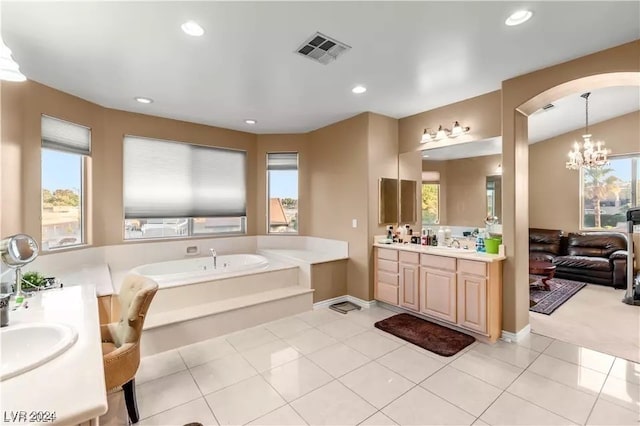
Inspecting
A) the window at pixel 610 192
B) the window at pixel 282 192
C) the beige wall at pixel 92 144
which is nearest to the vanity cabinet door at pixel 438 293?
the window at pixel 282 192

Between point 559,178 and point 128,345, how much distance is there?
25.6ft

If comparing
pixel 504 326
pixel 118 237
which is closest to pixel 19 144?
pixel 118 237

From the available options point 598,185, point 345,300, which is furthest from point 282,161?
point 598,185

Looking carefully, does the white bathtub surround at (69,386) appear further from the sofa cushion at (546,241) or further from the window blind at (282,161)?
the sofa cushion at (546,241)

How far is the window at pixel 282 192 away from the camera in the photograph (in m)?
5.29

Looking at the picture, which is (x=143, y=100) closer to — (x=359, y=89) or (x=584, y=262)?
(x=359, y=89)

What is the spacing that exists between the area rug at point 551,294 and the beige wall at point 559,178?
151cm

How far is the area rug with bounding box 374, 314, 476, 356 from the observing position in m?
2.96

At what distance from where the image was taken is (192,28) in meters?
2.15

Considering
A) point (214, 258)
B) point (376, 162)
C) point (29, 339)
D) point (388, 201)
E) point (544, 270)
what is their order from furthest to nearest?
1. point (544, 270)
2. point (214, 258)
3. point (388, 201)
4. point (376, 162)
5. point (29, 339)

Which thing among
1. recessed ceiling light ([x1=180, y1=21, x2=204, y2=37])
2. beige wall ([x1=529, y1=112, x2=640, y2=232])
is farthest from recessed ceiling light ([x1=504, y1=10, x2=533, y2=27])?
beige wall ([x1=529, y1=112, x2=640, y2=232])

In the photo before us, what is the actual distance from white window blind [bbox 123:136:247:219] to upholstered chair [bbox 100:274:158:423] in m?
2.46

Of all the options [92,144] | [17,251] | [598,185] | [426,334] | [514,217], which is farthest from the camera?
[598,185]

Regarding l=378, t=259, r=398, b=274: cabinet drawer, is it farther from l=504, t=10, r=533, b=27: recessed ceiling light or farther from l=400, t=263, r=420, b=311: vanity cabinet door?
l=504, t=10, r=533, b=27: recessed ceiling light
